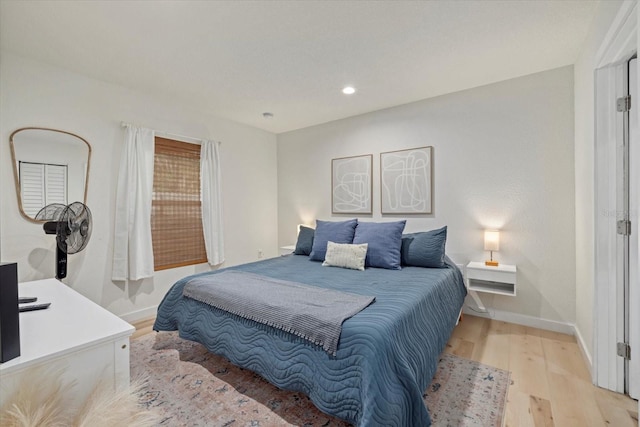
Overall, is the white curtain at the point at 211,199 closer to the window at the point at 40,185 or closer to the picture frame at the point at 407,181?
the window at the point at 40,185

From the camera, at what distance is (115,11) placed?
75.3 inches

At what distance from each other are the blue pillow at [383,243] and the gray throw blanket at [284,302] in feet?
3.11

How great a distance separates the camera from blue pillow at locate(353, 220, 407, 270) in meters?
2.86

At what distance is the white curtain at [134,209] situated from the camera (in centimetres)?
303

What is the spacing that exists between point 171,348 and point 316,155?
306 centimetres

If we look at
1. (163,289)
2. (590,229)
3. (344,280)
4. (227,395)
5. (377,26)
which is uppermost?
(377,26)

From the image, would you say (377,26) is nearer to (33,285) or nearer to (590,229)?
(590,229)

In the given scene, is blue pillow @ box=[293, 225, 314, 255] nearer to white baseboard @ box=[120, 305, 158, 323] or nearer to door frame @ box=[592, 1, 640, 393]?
white baseboard @ box=[120, 305, 158, 323]

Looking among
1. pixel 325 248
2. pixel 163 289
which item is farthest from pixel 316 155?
pixel 163 289

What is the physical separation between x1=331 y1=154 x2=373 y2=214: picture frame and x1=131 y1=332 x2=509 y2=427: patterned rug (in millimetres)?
2109

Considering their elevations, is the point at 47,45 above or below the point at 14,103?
above

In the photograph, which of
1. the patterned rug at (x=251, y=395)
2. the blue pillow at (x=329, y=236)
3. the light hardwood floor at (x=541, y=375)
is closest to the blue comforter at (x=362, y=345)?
the patterned rug at (x=251, y=395)

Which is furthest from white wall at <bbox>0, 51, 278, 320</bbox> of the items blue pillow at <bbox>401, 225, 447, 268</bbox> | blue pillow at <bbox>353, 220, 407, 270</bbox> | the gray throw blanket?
blue pillow at <bbox>401, 225, 447, 268</bbox>

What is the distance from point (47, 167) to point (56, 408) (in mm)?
2668
